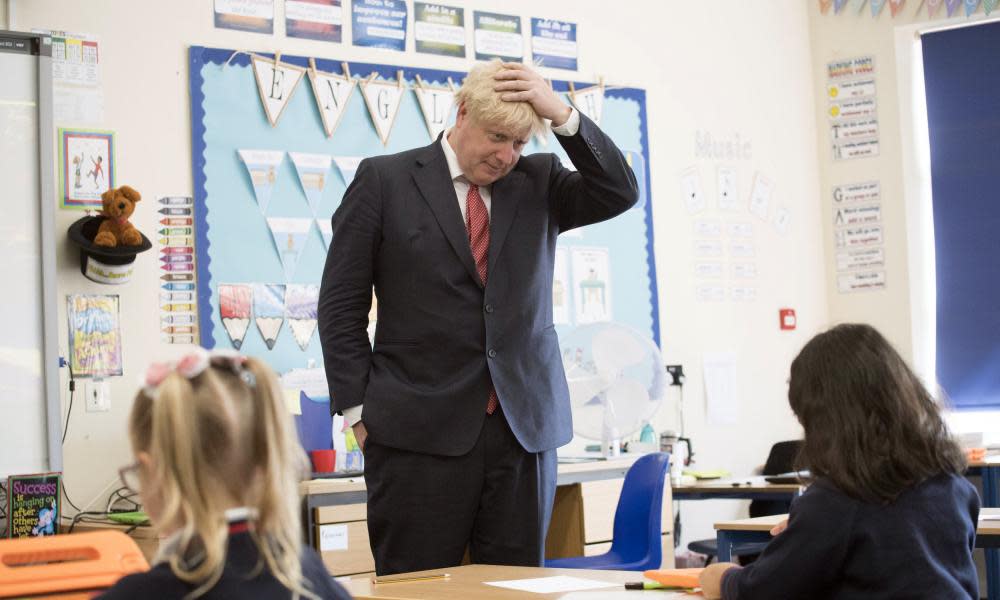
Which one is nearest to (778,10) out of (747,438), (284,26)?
(747,438)

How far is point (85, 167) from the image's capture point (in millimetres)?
4152

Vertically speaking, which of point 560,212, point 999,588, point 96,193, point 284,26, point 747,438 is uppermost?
point 284,26

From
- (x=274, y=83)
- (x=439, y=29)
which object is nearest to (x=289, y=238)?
(x=274, y=83)

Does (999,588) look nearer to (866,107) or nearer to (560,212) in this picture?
(866,107)

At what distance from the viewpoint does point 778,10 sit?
633 cm

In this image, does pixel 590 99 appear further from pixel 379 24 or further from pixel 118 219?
pixel 118 219

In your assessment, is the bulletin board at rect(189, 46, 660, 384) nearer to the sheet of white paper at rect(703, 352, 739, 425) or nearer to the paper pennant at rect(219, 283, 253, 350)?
the paper pennant at rect(219, 283, 253, 350)

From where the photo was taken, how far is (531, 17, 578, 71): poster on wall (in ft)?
17.7

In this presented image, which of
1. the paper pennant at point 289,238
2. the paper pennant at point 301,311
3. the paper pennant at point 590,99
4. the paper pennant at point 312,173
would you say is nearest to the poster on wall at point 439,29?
the paper pennant at point 590,99

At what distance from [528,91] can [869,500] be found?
1100 millimetres

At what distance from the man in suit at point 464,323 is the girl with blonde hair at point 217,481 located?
43.8 inches

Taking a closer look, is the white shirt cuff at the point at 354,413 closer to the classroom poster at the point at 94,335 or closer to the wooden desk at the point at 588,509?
the wooden desk at the point at 588,509

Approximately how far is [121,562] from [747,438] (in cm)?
461

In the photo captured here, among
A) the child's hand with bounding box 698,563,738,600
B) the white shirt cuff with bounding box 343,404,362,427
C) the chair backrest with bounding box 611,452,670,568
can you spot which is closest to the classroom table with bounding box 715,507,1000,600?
the chair backrest with bounding box 611,452,670,568
